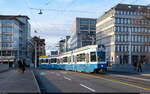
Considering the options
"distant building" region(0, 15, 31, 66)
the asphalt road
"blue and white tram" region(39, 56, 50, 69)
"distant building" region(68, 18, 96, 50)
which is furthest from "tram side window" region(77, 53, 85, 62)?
"distant building" region(68, 18, 96, 50)

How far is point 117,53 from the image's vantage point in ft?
282

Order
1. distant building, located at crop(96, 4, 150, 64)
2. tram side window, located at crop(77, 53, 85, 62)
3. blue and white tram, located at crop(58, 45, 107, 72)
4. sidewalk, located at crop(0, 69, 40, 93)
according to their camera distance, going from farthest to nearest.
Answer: distant building, located at crop(96, 4, 150, 64)
tram side window, located at crop(77, 53, 85, 62)
blue and white tram, located at crop(58, 45, 107, 72)
sidewalk, located at crop(0, 69, 40, 93)

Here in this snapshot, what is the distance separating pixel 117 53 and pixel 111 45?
4.23 metres

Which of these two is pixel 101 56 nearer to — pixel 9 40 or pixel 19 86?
pixel 19 86

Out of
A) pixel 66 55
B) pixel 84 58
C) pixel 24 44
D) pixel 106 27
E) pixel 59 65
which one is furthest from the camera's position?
pixel 24 44

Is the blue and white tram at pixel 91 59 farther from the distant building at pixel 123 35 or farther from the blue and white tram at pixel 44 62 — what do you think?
the distant building at pixel 123 35

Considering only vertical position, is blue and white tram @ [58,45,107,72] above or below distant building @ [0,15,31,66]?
below

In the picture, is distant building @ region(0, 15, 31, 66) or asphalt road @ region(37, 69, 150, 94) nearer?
asphalt road @ region(37, 69, 150, 94)

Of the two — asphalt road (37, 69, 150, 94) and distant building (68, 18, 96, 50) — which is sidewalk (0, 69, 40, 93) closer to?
asphalt road (37, 69, 150, 94)

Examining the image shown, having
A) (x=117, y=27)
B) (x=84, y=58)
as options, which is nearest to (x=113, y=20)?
(x=117, y=27)

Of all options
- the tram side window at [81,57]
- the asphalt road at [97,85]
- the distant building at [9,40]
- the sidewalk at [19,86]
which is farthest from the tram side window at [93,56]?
the distant building at [9,40]

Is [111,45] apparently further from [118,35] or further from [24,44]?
[24,44]

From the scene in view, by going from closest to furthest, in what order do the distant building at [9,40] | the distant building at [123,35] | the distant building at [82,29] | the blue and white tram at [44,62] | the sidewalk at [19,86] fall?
the sidewalk at [19,86]
the blue and white tram at [44,62]
the distant building at [123,35]
the distant building at [9,40]
the distant building at [82,29]

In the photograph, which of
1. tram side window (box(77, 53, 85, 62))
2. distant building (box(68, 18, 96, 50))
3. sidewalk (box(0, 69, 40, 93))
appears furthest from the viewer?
→ distant building (box(68, 18, 96, 50))
